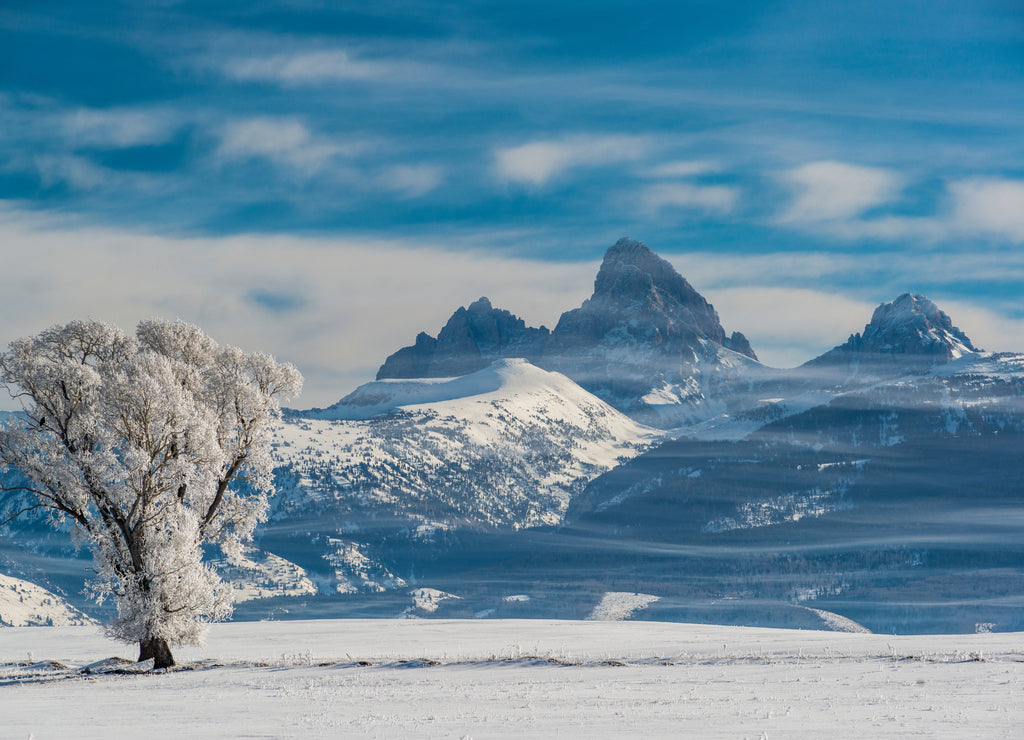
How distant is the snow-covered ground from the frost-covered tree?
3.36 meters

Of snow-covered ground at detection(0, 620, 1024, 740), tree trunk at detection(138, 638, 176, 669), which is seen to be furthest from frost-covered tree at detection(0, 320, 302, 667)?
snow-covered ground at detection(0, 620, 1024, 740)

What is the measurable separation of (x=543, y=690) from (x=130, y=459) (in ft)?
72.1

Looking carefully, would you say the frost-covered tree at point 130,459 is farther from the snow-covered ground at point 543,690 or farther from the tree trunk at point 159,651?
the snow-covered ground at point 543,690

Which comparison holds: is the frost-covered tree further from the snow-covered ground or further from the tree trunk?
the snow-covered ground

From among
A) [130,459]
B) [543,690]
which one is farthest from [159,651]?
[543,690]

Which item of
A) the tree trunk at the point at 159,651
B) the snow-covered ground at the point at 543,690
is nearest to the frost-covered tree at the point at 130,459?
the tree trunk at the point at 159,651

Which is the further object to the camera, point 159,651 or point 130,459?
point 159,651

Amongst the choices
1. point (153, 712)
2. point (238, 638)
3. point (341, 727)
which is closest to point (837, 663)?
point (341, 727)

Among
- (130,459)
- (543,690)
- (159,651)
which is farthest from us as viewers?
(159,651)

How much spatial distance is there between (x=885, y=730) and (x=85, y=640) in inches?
2149

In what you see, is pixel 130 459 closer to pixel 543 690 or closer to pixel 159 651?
pixel 159 651

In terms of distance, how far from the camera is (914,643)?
169 ft

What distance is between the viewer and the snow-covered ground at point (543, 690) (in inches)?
1097

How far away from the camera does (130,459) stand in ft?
151
